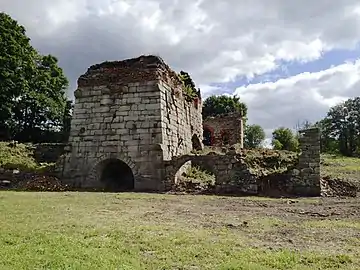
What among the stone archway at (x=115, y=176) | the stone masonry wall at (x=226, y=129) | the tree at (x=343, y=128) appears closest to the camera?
the stone archway at (x=115, y=176)

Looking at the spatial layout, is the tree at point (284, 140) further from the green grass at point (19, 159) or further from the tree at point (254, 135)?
the green grass at point (19, 159)

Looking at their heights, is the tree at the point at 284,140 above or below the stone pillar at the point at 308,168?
above

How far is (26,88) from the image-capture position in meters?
31.3

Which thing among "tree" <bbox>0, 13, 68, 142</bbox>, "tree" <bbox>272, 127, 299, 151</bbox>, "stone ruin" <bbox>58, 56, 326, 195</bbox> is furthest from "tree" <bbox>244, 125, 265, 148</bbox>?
"stone ruin" <bbox>58, 56, 326, 195</bbox>

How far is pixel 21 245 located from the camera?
19.6ft

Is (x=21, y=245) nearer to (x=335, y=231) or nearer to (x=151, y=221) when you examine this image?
(x=151, y=221)

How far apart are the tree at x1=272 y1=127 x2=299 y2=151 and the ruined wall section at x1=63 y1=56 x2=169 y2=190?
21.9 meters

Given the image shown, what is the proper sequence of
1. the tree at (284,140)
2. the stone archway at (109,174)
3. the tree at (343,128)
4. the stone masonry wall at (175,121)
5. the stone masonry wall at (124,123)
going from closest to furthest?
the stone masonry wall at (124,123) < the stone archway at (109,174) < the stone masonry wall at (175,121) < the tree at (284,140) < the tree at (343,128)

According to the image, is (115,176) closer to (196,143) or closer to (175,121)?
(175,121)

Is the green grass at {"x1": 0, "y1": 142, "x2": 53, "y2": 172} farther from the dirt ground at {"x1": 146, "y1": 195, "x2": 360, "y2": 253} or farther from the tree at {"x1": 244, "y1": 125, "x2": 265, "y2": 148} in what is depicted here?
the tree at {"x1": 244, "y1": 125, "x2": 265, "y2": 148}

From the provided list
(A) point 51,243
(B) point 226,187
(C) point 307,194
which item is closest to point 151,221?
(A) point 51,243

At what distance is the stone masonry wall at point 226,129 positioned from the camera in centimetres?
3050

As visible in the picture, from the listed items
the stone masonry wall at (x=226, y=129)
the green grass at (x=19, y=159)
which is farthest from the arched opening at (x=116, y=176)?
the stone masonry wall at (x=226, y=129)

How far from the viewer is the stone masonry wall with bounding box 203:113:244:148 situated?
30.5 metres
